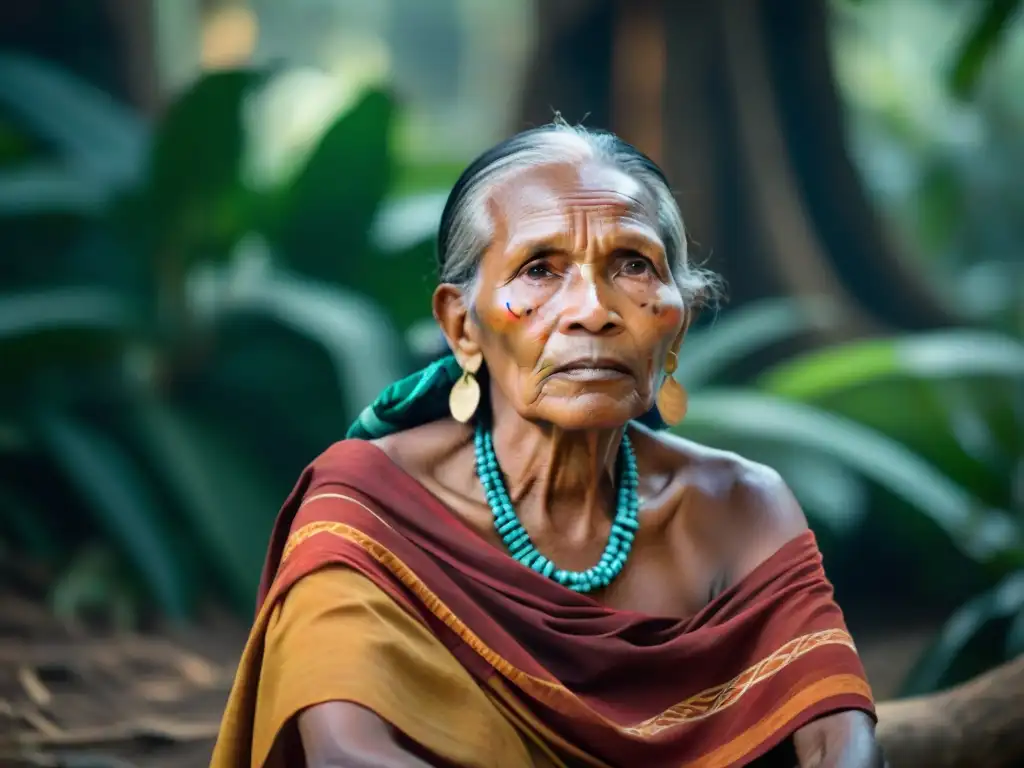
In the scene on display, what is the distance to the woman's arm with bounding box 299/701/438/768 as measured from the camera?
186 centimetres

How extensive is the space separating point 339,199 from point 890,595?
115 inches

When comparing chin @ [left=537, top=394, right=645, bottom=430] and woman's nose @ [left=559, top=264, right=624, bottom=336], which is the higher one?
woman's nose @ [left=559, top=264, right=624, bottom=336]

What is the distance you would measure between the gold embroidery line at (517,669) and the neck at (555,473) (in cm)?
25

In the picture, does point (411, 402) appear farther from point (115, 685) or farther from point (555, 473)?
point (115, 685)

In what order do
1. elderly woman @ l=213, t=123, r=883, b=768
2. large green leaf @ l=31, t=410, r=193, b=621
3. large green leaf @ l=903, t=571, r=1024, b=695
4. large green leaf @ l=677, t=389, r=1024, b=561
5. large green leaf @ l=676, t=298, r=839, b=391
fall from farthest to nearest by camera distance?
large green leaf @ l=676, t=298, r=839, b=391, large green leaf @ l=31, t=410, r=193, b=621, large green leaf @ l=677, t=389, r=1024, b=561, large green leaf @ l=903, t=571, r=1024, b=695, elderly woman @ l=213, t=123, r=883, b=768

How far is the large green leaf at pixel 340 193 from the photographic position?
5.65m

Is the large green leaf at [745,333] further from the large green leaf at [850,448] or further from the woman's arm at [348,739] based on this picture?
the woman's arm at [348,739]

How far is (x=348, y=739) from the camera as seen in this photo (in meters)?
1.88

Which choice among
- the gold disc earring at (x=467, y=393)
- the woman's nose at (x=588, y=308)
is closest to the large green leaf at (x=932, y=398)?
the gold disc earring at (x=467, y=393)

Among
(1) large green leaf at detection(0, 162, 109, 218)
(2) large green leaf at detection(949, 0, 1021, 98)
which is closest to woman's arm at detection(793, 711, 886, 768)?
(2) large green leaf at detection(949, 0, 1021, 98)

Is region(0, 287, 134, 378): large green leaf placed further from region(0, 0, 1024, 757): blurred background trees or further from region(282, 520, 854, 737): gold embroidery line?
region(282, 520, 854, 737): gold embroidery line

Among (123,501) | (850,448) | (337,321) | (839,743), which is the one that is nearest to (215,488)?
(123,501)

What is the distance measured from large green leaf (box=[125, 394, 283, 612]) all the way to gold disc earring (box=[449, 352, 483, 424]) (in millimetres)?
3252

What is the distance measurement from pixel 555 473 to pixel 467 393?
21cm
